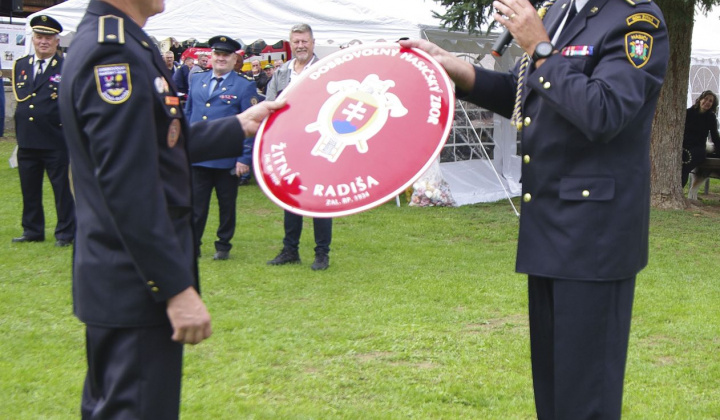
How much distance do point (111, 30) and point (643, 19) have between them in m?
1.55

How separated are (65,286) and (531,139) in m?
5.19

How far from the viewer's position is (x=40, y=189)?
353 inches

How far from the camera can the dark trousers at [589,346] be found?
104 inches

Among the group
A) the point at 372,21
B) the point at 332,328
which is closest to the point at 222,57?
the point at 332,328

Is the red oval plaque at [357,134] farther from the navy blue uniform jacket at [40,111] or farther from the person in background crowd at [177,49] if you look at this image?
the person in background crowd at [177,49]

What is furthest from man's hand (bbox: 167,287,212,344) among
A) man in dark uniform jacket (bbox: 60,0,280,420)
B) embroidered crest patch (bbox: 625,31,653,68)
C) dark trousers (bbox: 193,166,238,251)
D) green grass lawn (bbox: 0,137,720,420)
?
dark trousers (bbox: 193,166,238,251)

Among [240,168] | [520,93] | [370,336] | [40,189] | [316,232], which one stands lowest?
[370,336]

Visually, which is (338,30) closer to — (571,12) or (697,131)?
(697,131)

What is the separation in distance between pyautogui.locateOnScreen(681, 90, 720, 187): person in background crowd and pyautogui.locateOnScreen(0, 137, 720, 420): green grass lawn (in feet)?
14.9

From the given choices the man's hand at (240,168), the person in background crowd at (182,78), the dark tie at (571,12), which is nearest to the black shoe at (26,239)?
the man's hand at (240,168)

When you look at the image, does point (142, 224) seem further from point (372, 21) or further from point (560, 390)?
point (372, 21)

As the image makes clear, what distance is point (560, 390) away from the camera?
107 inches

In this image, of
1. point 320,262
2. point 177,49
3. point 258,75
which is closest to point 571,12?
point 320,262

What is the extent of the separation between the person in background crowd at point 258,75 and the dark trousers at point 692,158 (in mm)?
7232
